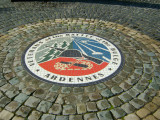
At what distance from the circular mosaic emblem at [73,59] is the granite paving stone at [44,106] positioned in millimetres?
656

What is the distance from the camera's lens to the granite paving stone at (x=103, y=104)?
140 inches

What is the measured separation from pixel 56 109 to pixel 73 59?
5.81ft

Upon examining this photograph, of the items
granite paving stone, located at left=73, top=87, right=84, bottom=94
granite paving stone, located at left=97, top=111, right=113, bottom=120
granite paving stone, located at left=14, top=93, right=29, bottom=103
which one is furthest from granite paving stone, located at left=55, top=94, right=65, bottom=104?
granite paving stone, located at left=97, top=111, right=113, bottom=120

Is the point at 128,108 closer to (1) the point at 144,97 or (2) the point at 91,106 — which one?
(1) the point at 144,97

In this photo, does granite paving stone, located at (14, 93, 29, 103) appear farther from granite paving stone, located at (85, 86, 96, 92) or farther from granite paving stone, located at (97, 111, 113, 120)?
granite paving stone, located at (97, 111, 113, 120)

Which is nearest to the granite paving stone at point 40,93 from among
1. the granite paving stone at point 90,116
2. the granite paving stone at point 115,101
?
the granite paving stone at point 90,116

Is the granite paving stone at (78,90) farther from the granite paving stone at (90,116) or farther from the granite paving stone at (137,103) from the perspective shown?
the granite paving stone at (137,103)

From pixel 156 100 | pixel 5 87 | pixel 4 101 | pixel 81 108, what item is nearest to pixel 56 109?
pixel 81 108

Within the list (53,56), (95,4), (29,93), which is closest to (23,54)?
(53,56)

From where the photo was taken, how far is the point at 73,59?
4.91 metres

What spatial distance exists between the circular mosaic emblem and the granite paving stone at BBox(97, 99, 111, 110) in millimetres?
620

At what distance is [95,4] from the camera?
994 cm

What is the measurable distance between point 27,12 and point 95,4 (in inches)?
152

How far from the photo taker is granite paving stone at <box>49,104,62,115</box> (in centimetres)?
342
